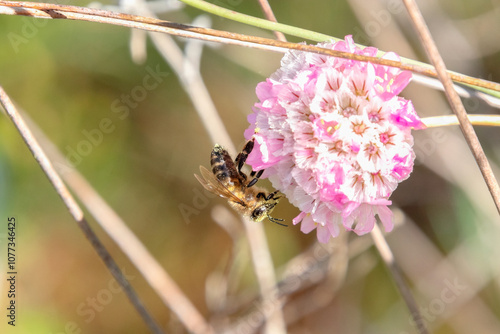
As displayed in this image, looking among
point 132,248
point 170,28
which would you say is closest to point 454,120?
point 170,28

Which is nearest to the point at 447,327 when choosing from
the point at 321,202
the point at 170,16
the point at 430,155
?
the point at 430,155

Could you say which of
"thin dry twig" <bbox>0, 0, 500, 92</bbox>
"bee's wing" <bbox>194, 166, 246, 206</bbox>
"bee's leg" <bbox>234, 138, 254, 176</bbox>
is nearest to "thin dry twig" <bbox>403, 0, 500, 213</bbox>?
"thin dry twig" <bbox>0, 0, 500, 92</bbox>

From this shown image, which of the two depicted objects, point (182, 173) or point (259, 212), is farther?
point (182, 173)

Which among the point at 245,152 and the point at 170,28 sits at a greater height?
the point at 170,28

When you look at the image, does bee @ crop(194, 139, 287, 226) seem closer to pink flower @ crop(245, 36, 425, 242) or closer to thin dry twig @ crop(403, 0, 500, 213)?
pink flower @ crop(245, 36, 425, 242)

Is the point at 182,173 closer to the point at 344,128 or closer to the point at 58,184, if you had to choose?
the point at 58,184

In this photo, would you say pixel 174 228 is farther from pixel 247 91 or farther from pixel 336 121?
pixel 336 121
